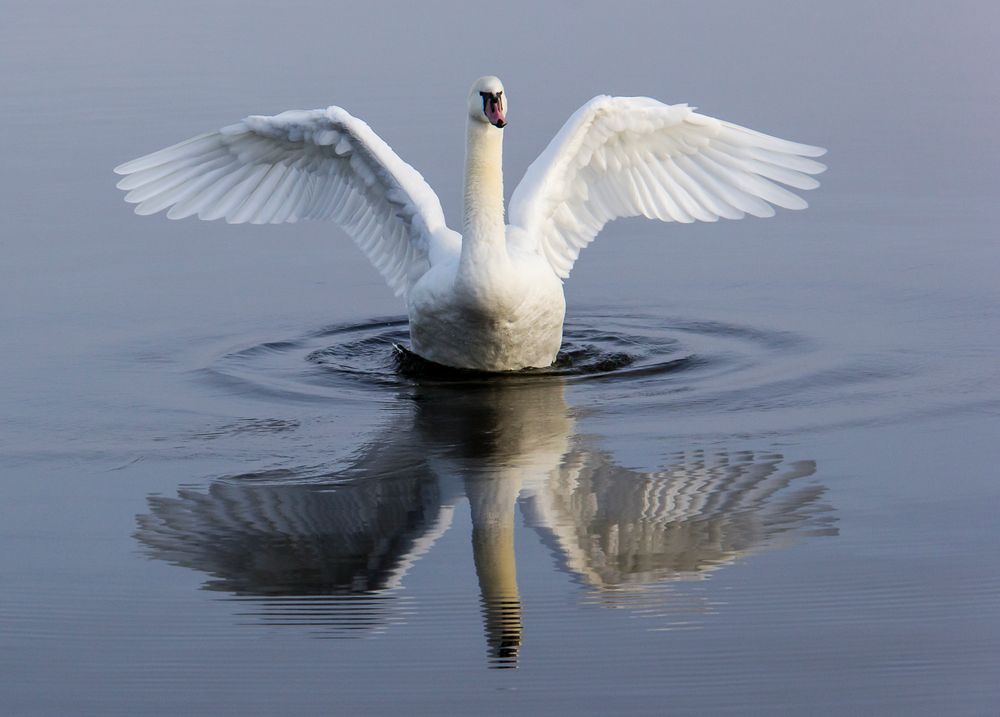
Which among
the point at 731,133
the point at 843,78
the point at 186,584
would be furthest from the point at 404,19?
the point at 186,584

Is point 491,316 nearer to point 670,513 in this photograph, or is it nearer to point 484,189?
point 484,189

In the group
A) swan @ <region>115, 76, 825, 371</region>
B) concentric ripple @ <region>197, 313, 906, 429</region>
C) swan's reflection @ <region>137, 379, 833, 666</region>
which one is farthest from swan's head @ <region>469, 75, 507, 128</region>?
swan's reflection @ <region>137, 379, 833, 666</region>

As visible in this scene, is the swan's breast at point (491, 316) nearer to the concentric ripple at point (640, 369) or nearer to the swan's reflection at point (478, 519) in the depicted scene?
the concentric ripple at point (640, 369)

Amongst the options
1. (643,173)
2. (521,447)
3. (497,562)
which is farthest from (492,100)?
(497,562)

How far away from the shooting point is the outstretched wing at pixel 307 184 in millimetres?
11062

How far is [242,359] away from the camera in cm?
1045

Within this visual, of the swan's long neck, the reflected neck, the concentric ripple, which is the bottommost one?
the reflected neck

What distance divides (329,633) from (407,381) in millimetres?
3814

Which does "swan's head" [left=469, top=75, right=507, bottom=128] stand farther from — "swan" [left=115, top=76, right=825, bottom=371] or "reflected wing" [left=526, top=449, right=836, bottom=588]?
"reflected wing" [left=526, top=449, right=836, bottom=588]

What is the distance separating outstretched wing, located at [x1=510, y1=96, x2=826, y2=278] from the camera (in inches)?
432

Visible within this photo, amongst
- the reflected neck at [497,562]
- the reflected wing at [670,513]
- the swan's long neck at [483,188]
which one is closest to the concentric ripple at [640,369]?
the swan's long neck at [483,188]

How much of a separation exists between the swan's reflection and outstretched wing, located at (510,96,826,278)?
2.49 meters

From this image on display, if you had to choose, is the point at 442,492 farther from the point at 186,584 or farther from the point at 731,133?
the point at 731,133

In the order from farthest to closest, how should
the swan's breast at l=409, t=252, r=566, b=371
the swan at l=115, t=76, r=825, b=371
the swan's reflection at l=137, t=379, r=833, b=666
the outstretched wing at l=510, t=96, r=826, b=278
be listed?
the outstretched wing at l=510, t=96, r=826, b=278
the swan at l=115, t=76, r=825, b=371
the swan's breast at l=409, t=252, r=566, b=371
the swan's reflection at l=137, t=379, r=833, b=666
